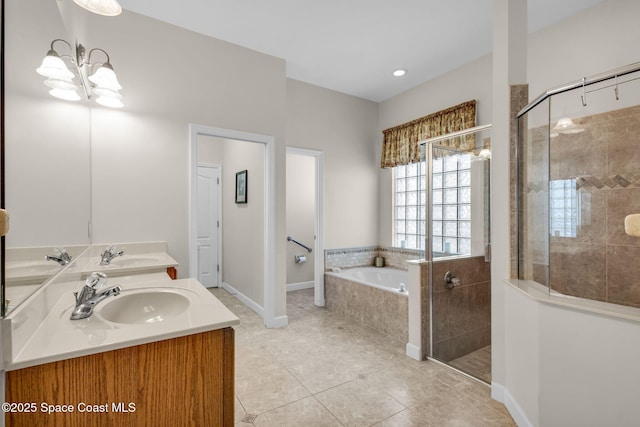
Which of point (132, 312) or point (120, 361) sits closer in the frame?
point (120, 361)

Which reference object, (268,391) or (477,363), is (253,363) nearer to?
(268,391)

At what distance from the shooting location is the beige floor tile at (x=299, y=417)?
1771 millimetres

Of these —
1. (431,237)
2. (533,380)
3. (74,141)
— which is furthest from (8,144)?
(431,237)

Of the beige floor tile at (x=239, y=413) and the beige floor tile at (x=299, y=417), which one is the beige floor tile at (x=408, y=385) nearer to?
the beige floor tile at (x=299, y=417)

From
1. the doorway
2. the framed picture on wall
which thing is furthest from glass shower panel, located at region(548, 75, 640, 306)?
the framed picture on wall

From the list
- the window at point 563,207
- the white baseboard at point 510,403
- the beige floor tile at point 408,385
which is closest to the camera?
the white baseboard at point 510,403

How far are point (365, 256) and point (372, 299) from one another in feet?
4.20

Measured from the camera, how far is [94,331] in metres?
0.98

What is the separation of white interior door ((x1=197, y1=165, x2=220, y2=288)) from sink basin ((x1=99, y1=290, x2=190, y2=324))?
357cm

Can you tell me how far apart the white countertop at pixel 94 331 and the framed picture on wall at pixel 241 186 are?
2860 mm

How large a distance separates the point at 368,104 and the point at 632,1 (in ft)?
9.24

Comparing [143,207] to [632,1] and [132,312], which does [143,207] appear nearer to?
[132,312]

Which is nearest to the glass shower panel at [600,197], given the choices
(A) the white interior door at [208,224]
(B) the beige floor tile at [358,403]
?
(B) the beige floor tile at [358,403]

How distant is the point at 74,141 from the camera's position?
5.43 feet
